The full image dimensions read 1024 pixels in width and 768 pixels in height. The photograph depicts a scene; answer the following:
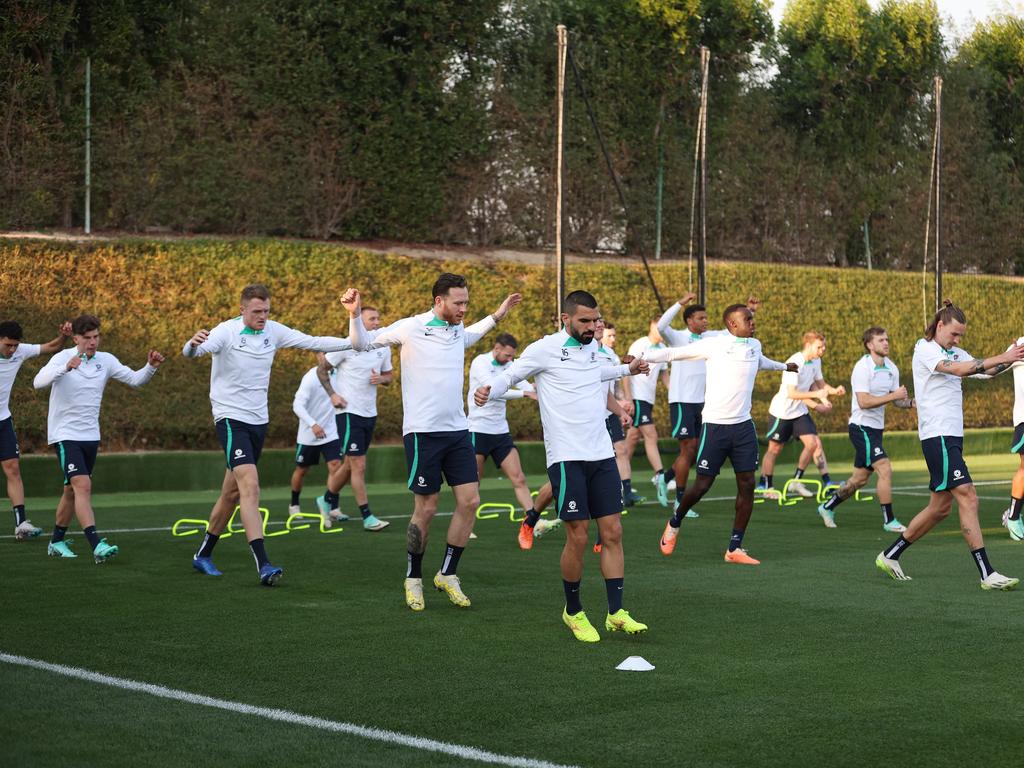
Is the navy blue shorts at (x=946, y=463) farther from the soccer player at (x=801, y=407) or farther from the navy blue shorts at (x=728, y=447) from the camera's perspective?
the soccer player at (x=801, y=407)

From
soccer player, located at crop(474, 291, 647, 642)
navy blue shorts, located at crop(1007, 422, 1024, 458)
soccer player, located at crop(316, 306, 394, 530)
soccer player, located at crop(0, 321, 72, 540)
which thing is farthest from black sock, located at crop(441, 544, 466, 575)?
navy blue shorts, located at crop(1007, 422, 1024, 458)

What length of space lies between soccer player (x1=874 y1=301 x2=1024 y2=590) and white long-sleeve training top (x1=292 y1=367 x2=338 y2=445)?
6773 mm

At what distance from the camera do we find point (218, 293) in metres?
21.9

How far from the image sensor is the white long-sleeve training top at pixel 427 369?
380 inches

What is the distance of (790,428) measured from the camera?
1761cm

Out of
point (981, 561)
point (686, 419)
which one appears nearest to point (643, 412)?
point (686, 419)

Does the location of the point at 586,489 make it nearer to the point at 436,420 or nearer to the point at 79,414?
the point at 436,420

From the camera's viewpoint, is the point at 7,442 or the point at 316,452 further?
the point at 316,452

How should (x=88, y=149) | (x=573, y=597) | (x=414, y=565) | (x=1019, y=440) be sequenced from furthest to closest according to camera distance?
(x=88, y=149), (x=1019, y=440), (x=414, y=565), (x=573, y=597)

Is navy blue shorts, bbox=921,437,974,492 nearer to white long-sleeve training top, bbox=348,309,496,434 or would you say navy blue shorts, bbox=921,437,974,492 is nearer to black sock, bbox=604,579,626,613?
black sock, bbox=604,579,626,613

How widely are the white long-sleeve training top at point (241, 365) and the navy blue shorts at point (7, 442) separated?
160 inches

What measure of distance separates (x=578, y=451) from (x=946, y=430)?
349cm

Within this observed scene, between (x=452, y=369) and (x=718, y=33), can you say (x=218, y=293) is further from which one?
(x=718, y=33)

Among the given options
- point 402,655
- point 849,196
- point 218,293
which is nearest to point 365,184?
point 218,293
